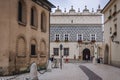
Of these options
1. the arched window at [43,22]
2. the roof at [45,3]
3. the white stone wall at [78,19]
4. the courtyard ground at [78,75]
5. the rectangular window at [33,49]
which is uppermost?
the white stone wall at [78,19]

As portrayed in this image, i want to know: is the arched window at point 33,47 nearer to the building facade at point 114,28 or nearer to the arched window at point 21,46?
the arched window at point 21,46

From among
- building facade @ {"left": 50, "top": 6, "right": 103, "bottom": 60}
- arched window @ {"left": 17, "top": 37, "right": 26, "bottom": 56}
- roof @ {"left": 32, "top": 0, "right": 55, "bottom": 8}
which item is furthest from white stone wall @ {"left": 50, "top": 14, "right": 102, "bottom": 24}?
arched window @ {"left": 17, "top": 37, "right": 26, "bottom": 56}

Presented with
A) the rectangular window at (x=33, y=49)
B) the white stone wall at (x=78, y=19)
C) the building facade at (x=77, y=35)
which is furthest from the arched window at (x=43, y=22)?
the white stone wall at (x=78, y=19)

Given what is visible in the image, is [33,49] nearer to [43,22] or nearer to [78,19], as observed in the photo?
[43,22]

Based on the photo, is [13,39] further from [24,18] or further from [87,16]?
[87,16]

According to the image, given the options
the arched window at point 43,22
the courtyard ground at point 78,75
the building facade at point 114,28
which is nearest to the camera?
the courtyard ground at point 78,75

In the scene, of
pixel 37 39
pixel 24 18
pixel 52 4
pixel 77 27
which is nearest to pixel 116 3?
pixel 52 4

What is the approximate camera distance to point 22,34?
23500 mm

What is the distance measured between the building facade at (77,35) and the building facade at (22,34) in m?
34.7

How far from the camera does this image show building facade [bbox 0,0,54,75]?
2102 centimetres

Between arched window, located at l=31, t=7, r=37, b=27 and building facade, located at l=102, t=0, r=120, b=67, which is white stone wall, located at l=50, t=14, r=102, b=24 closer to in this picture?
building facade, located at l=102, t=0, r=120, b=67

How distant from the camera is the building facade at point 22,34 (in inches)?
827

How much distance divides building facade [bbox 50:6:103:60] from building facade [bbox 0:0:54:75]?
34.7 metres

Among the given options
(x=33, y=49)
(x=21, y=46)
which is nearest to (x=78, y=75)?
(x=21, y=46)
